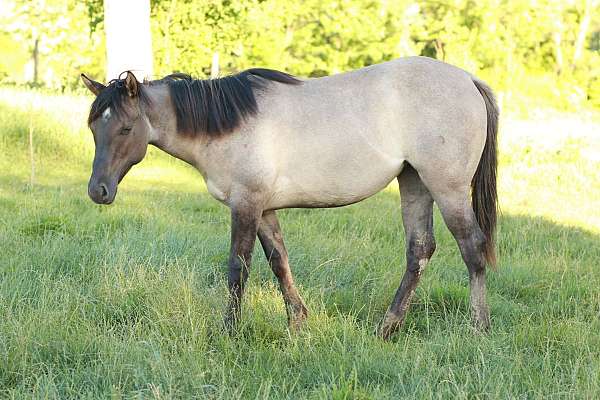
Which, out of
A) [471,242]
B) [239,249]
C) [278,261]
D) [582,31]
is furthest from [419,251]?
[582,31]

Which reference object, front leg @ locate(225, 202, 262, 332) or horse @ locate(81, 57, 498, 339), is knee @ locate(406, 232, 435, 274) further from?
front leg @ locate(225, 202, 262, 332)

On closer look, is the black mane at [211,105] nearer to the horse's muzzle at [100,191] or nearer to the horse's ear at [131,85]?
the horse's ear at [131,85]

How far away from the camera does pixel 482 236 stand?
4.57 metres

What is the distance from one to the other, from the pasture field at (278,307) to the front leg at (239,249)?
113mm

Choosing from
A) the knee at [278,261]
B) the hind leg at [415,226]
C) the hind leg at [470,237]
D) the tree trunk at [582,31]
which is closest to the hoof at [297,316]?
the knee at [278,261]

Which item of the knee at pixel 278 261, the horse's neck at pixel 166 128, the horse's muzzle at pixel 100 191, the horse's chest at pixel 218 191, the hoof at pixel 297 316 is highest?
the horse's neck at pixel 166 128

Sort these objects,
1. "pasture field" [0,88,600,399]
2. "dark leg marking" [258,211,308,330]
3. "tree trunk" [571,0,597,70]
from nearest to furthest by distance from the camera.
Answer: "pasture field" [0,88,600,399], "dark leg marking" [258,211,308,330], "tree trunk" [571,0,597,70]

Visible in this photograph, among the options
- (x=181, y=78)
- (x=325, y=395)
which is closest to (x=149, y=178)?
(x=181, y=78)

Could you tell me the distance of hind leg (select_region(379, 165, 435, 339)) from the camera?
468 cm

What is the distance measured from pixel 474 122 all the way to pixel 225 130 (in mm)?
1534

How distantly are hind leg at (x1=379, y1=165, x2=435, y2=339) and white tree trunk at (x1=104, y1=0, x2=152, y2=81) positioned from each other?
7.98m

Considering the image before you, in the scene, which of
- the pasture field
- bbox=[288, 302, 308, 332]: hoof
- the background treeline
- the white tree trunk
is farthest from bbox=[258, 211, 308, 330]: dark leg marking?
the background treeline

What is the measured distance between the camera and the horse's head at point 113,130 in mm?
4047

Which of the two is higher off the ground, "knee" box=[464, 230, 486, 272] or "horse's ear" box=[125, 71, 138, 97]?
"horse's ear" box=[125, 71, 138, 97]
